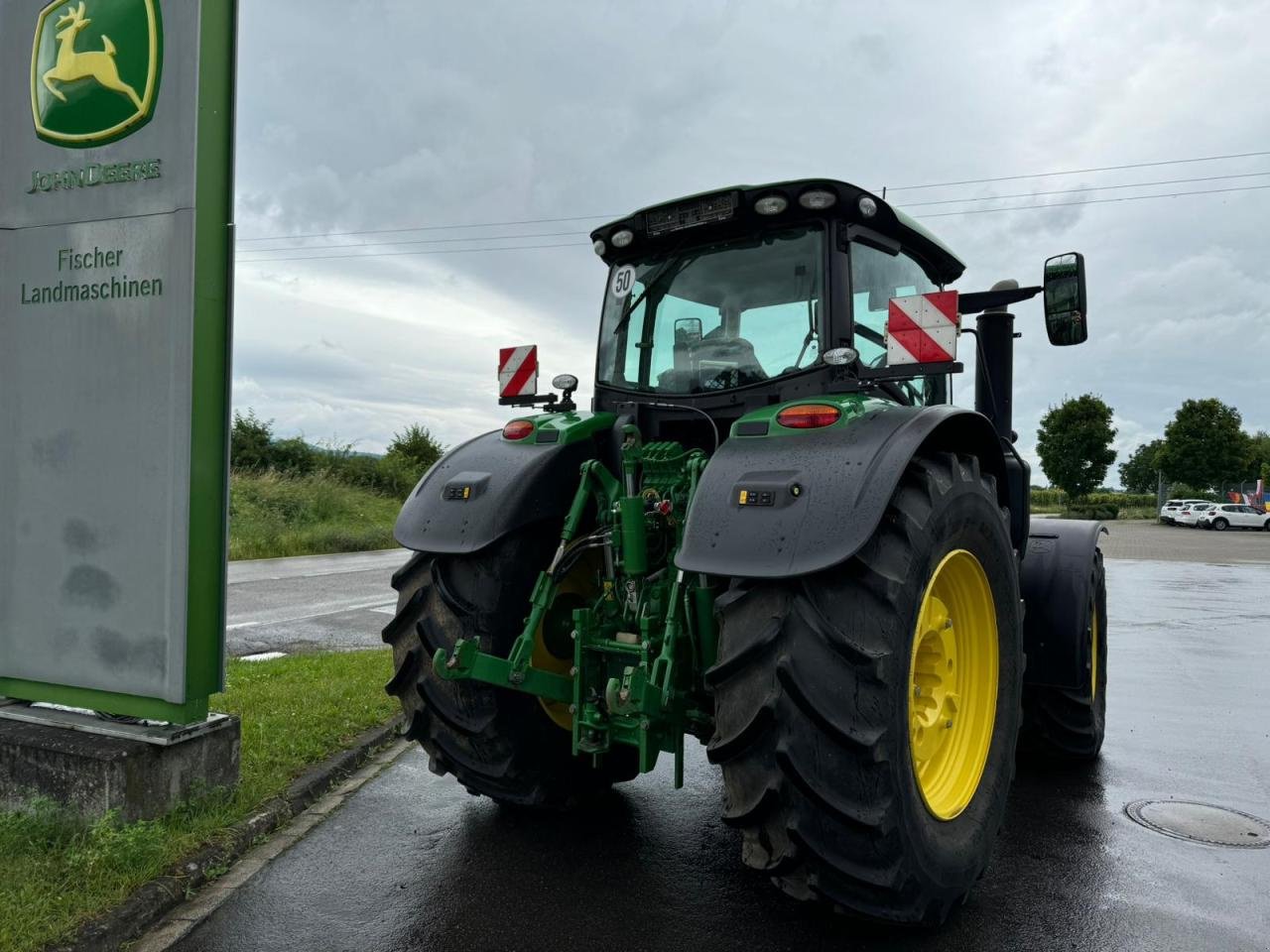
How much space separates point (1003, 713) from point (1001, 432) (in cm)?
208

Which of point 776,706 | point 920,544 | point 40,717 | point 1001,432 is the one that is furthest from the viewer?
point 1001,432

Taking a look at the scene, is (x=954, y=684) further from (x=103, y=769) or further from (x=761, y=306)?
(x=103, y=769)

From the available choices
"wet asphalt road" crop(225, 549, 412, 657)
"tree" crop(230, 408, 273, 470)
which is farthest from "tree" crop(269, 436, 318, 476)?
"wet asphalt road" crop(225, 549, 412, 657)

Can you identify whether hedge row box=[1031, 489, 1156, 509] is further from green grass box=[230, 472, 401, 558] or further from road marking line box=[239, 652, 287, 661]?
road marking line box=[239, 652, 287, 661]

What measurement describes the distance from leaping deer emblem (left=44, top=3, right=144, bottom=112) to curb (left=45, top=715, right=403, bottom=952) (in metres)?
3.01

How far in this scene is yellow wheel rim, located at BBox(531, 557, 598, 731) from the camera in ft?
12.6

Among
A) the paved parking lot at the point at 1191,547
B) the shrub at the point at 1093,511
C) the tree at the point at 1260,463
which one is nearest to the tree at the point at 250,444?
the paved parking lot at the point at 1191,547

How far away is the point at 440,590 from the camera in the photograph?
3641mm

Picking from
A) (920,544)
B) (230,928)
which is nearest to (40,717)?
(230,928)

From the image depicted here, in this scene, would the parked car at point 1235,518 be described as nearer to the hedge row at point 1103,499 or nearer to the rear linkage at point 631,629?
the hedge row at point 1103,499

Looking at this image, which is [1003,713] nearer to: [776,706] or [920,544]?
[920,544]

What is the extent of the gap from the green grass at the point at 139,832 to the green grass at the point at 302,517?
1336 centimetres

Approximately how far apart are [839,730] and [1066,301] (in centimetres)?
304

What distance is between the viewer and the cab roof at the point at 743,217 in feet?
11.6
